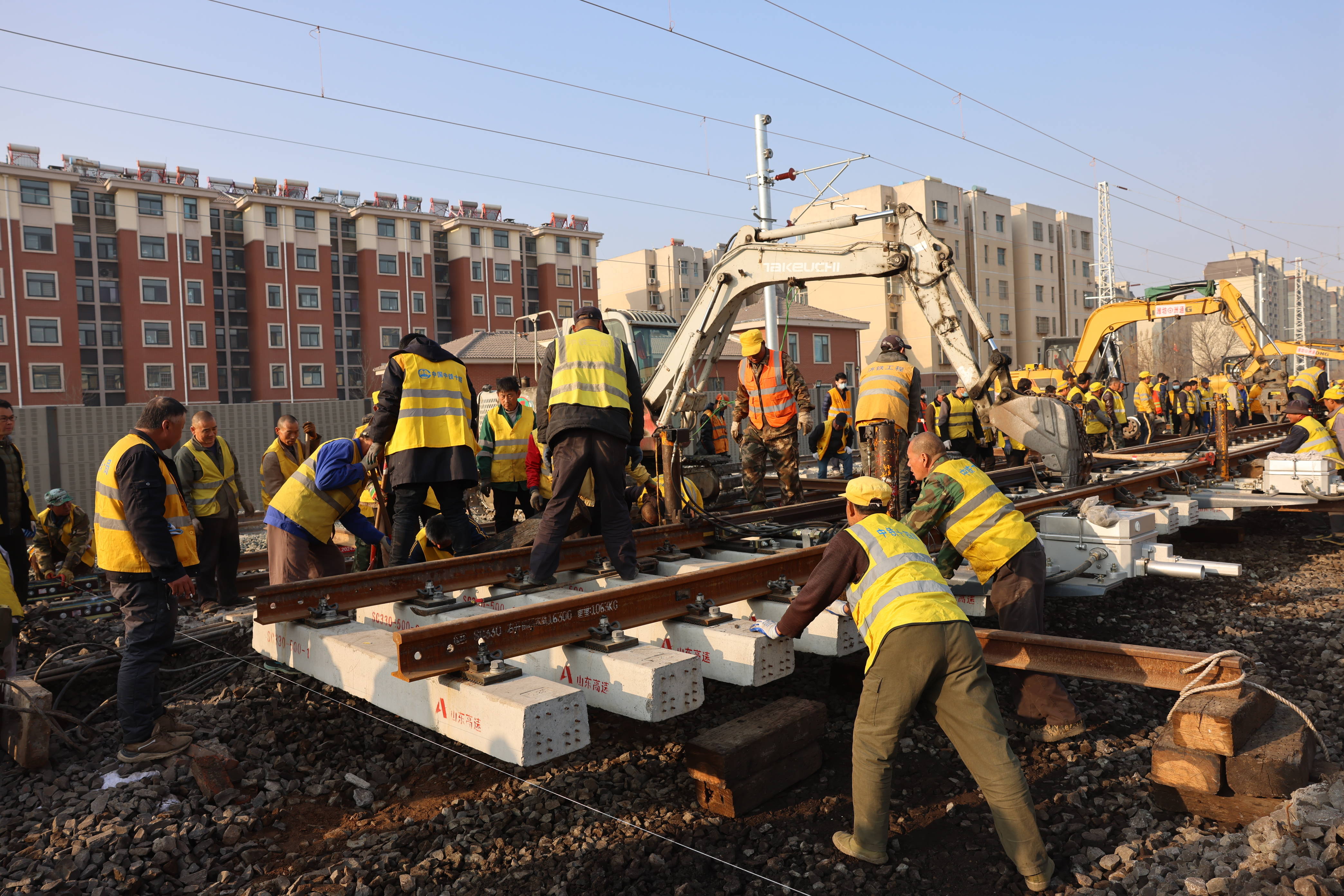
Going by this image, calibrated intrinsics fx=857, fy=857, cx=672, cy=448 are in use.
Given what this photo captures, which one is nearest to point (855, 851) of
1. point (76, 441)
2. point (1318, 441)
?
point (1318, 441)

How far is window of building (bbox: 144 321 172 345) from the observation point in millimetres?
54438

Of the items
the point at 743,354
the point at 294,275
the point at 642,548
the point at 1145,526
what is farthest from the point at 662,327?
the point at 294,275

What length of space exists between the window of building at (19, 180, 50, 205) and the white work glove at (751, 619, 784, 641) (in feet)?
205

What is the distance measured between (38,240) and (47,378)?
8.45m

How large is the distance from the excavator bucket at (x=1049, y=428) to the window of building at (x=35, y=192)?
61.2 meters

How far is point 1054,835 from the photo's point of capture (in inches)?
144

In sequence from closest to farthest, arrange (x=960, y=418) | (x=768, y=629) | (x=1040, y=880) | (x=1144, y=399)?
(x=1040, y=880)
(x=768, y=629)
(x=960, y=418)
(x=1144, y=399)

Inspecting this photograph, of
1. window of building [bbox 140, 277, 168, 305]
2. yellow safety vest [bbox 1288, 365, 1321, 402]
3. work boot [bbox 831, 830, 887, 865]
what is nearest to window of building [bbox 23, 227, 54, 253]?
window of building [bbox 140, 277, 168, 305]

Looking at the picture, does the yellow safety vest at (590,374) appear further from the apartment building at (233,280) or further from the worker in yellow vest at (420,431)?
the apartment building at (233,280)

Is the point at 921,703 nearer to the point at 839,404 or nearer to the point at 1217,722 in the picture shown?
the point at 1217,722

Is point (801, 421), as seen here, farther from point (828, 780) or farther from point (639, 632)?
point (828, 780)

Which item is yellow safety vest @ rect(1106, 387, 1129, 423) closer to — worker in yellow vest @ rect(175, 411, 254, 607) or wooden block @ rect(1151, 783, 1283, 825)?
wooden block @ rect(1151, 783, 1283, 825)

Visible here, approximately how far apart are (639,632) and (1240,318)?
18.8 m

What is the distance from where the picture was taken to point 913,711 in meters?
3.54
